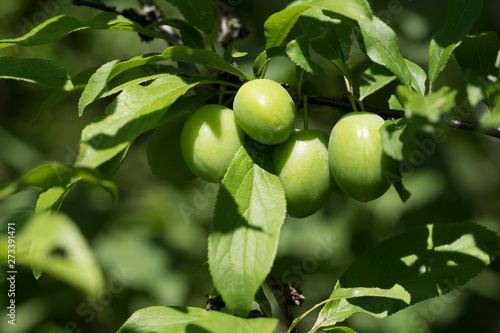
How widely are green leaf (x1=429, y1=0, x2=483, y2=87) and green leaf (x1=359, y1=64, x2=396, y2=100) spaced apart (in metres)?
0.14

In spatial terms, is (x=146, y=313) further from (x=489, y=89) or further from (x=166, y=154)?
(x=489, y=89)

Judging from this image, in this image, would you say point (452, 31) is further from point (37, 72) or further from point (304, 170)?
point (37, 72)

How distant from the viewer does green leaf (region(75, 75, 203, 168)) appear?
783 millimetres

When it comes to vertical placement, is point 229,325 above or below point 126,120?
below

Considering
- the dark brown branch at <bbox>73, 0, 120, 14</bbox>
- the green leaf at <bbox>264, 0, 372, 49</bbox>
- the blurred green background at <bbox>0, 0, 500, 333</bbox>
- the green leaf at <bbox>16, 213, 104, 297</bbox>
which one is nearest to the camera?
the green leaf at <bbox>16, 213, 104, 297</bbox>

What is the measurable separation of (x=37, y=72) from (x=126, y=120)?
300 millimetres

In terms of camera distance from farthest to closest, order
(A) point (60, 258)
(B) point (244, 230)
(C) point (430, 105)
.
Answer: (B) point (244, 230) < (C) point (430, 105) < (A) point (60, 258)

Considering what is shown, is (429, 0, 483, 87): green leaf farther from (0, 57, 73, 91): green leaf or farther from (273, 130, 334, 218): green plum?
(0, 57, 73, 91): green leaf

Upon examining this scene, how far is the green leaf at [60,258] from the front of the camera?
465 millimetres

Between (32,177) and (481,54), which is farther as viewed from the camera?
(481,54)

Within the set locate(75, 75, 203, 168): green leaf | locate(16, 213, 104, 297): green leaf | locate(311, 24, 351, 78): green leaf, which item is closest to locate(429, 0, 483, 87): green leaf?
locate(311, 24, 351, 78): green leaf

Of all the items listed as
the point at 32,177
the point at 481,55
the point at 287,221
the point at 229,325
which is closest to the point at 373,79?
the point at 481,55

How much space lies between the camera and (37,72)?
1.02 metres

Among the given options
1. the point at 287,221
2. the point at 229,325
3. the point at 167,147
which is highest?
the point at 167,147
